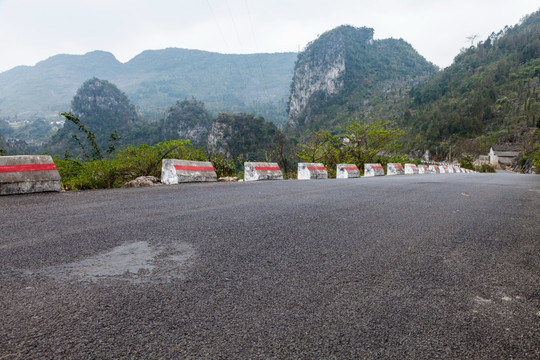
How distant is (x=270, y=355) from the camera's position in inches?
51.8

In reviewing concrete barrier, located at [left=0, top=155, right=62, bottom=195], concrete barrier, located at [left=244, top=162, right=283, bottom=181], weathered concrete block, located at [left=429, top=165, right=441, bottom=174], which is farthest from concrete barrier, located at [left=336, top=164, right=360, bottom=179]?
weathered concrete block, located at [left=429, top=165, right=441, bottom=174]

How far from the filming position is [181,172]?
839 centimetres

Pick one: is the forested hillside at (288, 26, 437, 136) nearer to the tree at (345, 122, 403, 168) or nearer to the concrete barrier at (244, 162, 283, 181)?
the tree at (345, 122, 403, 168)

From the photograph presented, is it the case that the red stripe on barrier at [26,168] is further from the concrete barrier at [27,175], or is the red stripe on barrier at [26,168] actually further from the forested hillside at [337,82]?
the forested hillside at [337,82]

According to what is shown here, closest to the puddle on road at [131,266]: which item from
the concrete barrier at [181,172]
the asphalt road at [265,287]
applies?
the asphalt road at [265,287]

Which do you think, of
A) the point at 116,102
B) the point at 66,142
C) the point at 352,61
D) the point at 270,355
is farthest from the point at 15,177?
the point at 352,61

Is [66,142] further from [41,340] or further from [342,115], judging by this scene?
[41,340]

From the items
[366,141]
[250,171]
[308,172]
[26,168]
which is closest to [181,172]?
[250,171]

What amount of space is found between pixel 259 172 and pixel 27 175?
21.4 feet

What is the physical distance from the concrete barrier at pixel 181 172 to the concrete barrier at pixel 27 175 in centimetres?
271

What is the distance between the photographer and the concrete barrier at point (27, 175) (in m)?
5.59

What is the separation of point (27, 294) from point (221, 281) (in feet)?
3.68

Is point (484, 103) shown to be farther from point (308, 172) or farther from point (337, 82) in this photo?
point (308, 172)

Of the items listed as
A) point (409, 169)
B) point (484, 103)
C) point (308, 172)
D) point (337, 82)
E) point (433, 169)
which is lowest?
point (433, 169)
